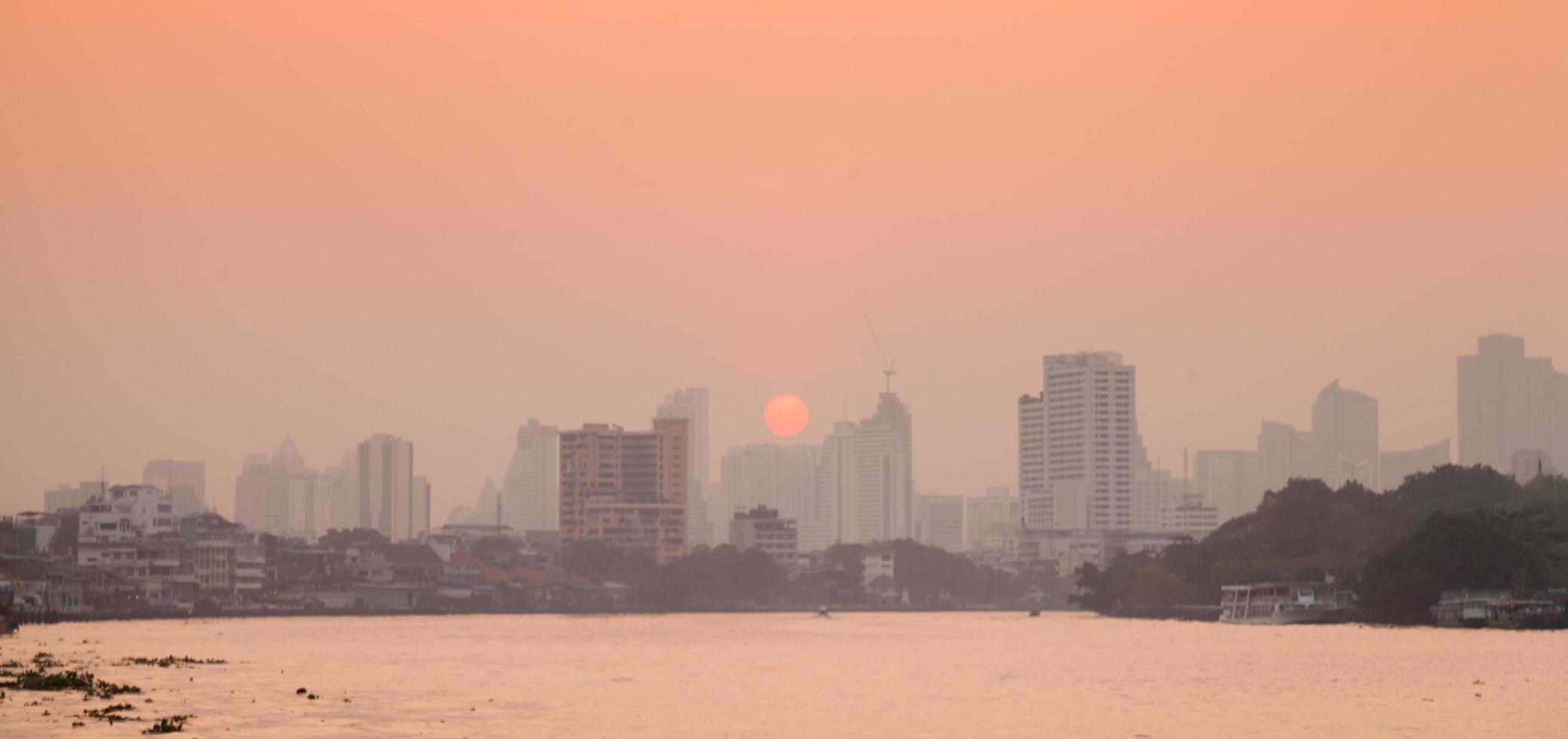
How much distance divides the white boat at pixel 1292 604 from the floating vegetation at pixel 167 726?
435ft

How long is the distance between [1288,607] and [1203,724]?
121 m

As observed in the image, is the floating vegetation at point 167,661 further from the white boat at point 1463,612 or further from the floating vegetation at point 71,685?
the white boat at point 1463,612

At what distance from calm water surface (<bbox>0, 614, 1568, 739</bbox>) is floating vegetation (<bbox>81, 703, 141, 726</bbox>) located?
3.64 ft

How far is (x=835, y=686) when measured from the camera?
7894cm

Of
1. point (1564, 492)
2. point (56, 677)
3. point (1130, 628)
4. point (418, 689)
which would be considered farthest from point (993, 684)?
point (1564, 492)

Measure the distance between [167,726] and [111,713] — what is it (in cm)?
424

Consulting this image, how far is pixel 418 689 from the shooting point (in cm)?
7300

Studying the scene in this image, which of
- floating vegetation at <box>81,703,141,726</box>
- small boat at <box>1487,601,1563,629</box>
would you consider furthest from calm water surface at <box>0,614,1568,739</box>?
small boat at <box>1487,601,1563,629</box>

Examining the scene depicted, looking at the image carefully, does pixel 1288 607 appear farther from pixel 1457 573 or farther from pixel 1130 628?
pixel 1457 573

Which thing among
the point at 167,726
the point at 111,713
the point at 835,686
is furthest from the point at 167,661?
the point at 167,726

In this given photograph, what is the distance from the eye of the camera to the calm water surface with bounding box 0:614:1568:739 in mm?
58188

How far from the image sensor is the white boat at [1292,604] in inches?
6885

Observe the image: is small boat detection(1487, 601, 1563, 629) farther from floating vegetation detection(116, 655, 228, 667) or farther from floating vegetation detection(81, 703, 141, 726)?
floating vegetation detection(81, 703, 141, 726)

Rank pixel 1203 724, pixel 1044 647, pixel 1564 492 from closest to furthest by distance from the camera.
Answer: pixel 1203 724 < pixel 1044 647 < pixel 1564 492
